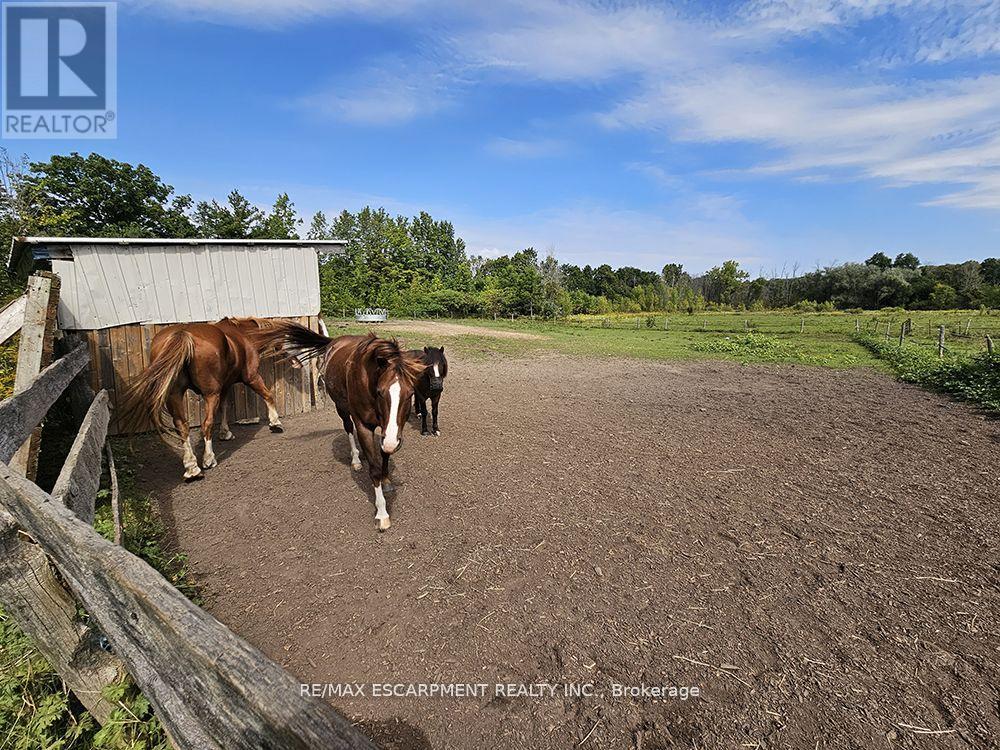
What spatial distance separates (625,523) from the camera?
4.36 m

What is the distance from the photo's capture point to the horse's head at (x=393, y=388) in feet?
11.9

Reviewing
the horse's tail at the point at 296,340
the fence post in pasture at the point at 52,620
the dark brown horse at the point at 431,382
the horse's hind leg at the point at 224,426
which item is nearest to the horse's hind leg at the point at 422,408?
the dark brown horse at the point at 431,382

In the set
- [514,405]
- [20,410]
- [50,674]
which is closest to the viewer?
[50,674]

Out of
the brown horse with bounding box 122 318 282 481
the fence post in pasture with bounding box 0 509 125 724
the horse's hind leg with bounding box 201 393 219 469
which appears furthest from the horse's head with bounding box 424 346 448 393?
the fence post in pasture with bounding box 0 509 125 724

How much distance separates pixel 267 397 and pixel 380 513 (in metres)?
3.75

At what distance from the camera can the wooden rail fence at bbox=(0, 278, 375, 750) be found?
979 millimetres

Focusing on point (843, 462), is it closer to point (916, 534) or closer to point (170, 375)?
point (916, 534)

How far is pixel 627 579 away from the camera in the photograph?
3.49 metres

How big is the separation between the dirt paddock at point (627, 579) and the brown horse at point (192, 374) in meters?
0.56

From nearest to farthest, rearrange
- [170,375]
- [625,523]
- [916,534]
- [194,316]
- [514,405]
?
[916,534] → [625,523] → [170,375] → [194,316] → [514,405]

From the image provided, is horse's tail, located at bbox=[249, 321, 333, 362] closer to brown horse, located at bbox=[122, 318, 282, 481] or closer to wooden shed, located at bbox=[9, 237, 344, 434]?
brown horse, located at bbox=[122, 318, 282, 481]

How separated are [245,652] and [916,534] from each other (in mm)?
5483

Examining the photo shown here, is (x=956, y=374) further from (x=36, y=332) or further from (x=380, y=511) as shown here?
(x=36, y=332)

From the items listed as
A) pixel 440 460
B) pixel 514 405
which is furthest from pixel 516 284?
pixel 440 460
